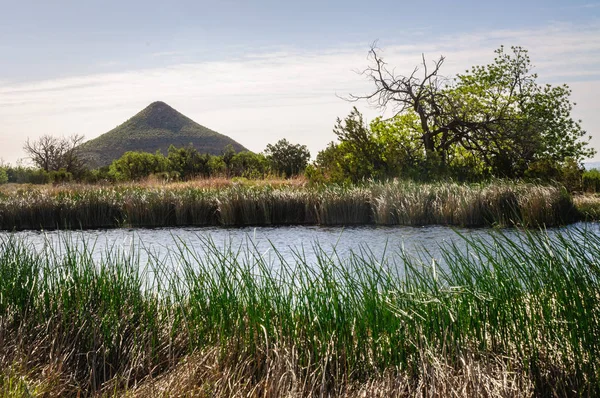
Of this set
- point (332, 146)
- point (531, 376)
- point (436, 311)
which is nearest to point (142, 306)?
point (436, 311)

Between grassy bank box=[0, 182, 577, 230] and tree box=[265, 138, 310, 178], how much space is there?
18.2 m

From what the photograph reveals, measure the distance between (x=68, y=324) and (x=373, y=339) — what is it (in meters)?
2.23

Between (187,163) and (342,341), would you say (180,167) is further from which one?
(342,341)

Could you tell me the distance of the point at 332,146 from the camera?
22.5 metres

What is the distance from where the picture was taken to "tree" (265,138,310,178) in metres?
37.1

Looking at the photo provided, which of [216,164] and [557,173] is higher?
[216,164]

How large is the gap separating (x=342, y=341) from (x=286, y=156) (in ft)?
111

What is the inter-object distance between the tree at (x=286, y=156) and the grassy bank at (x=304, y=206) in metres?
18.2

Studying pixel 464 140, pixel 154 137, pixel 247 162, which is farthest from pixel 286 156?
pixel 154 137

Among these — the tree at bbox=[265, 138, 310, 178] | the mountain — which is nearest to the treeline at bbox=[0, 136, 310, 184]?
the tree at bbox=[265, 138, 310, 178]

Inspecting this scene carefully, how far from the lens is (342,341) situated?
3.93 meters

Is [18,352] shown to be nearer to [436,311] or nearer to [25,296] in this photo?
[25,296]

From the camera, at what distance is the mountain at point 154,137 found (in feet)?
262

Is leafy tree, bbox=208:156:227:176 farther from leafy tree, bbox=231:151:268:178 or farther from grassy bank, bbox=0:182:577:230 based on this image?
grassy bank, bbox=0:182:577:230
